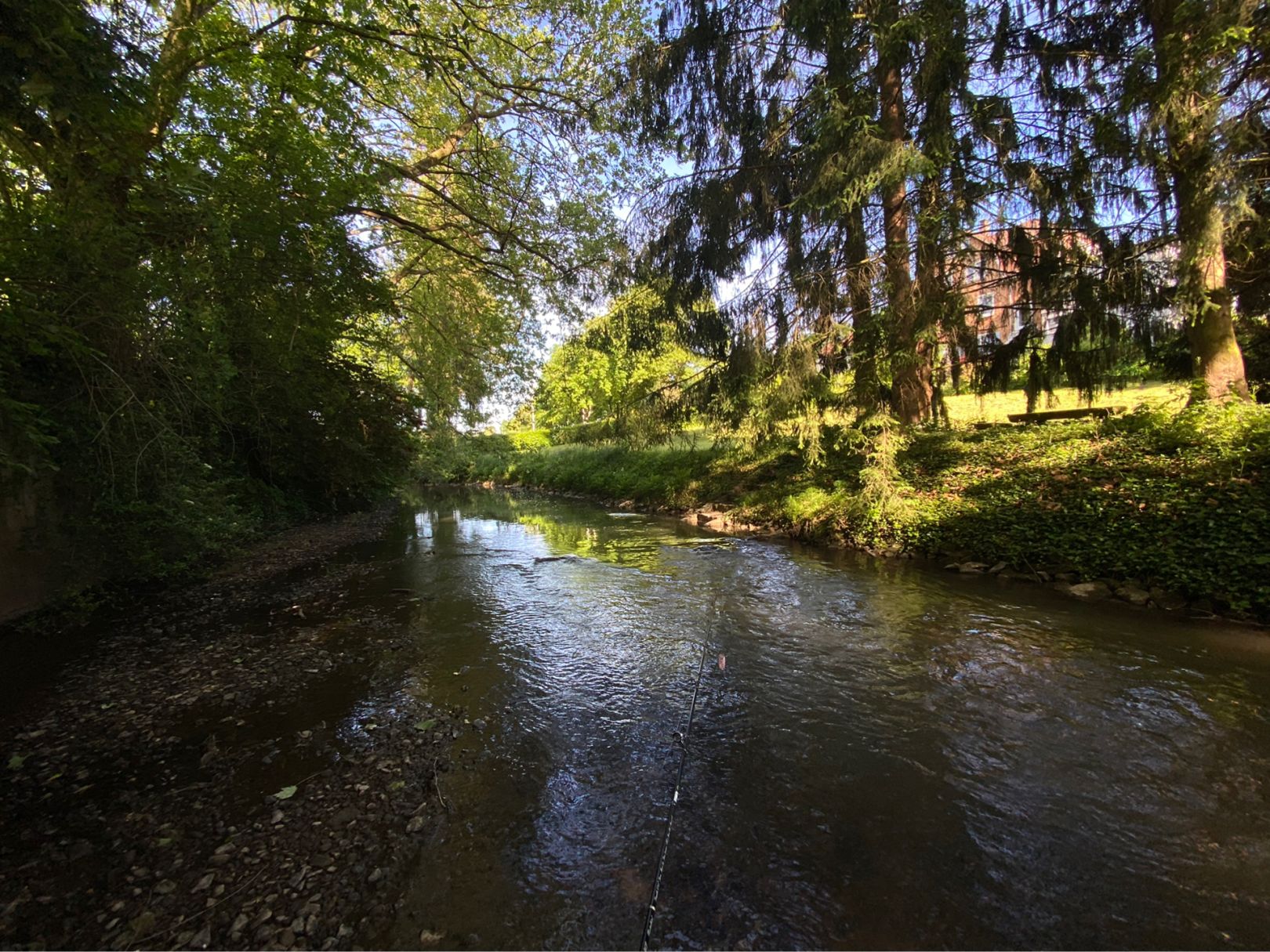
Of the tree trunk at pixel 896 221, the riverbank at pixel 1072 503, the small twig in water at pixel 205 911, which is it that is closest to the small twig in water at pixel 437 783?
the small twig in water at pixel 205 911

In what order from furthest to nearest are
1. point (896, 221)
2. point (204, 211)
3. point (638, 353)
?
point (638, 353), point (896, 221), point (204, 211)

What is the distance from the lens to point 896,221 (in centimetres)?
993

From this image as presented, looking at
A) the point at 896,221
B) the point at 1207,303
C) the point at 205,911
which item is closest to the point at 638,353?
the point at 896,221

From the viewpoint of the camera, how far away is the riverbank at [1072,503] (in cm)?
648

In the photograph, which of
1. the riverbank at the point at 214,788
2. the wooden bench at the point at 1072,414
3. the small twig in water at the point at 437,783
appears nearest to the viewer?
the riverbank at the point at 214,788

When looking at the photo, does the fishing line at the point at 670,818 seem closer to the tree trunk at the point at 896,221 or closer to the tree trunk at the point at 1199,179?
the tree trunk at the point at 896,221

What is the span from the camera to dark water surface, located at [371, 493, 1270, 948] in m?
2.67

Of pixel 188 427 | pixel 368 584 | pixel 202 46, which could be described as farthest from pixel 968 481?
pixel 202 46

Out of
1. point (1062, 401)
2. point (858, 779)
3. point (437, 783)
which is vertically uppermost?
point (1062, 401)

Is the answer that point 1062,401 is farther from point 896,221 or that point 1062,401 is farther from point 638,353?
point 638,353

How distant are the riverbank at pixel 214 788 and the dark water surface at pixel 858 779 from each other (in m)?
0.40

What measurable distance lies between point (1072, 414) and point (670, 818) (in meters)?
11.1

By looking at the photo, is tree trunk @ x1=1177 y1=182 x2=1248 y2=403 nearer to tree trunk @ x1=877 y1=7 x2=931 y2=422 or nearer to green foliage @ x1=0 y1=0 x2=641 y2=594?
tree trunk @ x1=877 y1=7 x2=931 y2=422

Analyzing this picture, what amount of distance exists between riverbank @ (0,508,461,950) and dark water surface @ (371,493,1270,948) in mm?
400
